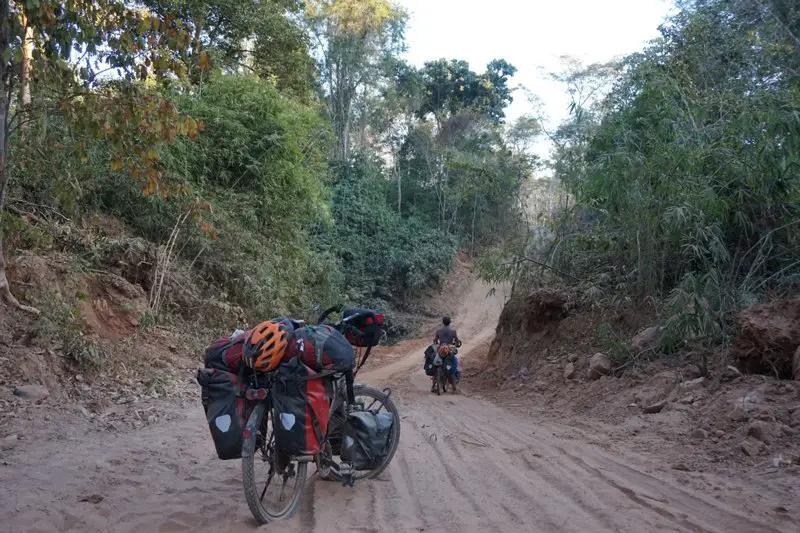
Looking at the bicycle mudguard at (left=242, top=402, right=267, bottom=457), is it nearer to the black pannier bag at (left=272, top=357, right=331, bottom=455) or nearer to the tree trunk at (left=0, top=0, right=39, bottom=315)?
the black pannier bag at (left=272, top=357, right=331, bottom=455)

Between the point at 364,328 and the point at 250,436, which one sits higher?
the point at 364,328

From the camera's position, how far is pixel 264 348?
3777 millimetres

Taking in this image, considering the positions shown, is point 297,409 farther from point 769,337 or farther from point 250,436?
point 769,337

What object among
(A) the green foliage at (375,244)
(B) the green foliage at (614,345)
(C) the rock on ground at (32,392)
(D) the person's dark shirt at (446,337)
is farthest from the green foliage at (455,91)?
(C) the rock on ground at (32,392)

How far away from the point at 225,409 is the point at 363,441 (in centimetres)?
127

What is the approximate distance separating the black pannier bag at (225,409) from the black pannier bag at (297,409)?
209 mm

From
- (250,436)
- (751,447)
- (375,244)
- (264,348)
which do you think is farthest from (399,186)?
(250,436)

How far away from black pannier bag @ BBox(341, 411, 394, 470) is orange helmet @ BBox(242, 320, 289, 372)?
1108mm

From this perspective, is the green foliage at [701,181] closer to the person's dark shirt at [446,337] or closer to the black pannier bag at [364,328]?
the person's dark shirt at [446,337]

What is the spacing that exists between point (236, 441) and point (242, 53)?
18935 millimetres

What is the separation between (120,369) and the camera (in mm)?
8586

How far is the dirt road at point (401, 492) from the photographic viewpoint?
12.8ft

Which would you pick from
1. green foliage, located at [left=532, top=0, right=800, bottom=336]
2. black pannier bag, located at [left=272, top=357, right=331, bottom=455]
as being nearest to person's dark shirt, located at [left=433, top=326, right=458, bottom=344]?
green foliage, located at [left=532, top=0, right=800, bottom=336]

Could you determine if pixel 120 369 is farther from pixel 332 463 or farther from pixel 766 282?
pixel 766 282
